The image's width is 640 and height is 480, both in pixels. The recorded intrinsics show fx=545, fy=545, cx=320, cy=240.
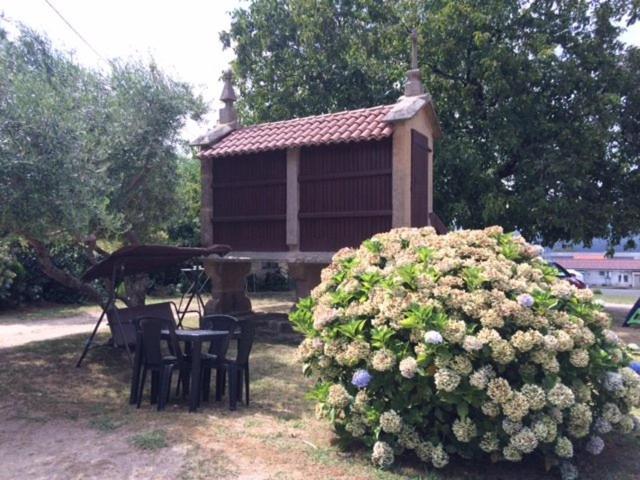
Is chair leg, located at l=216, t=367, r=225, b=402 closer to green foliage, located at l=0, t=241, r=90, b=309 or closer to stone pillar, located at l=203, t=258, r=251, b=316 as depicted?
stone pillar, located at l=203, t=258, r=251, b=316

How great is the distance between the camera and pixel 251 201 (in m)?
10.9

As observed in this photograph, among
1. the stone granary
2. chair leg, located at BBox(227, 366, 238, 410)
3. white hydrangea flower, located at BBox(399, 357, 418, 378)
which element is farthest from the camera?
the stone granary

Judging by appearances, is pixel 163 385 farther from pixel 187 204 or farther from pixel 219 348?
pixel 187 204

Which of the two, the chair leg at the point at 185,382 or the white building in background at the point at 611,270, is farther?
the white building in background at the point at 611,270

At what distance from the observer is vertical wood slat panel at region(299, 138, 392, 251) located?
9320 millimetres

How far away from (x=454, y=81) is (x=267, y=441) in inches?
494

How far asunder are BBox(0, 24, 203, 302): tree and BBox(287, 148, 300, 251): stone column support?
6.24 ft

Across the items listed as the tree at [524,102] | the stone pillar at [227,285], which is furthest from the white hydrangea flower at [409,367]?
the tree at [524,102]

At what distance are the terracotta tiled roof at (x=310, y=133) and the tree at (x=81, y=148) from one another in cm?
137

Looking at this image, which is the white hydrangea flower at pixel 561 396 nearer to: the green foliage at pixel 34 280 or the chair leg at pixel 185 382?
the chair leg at pixel 185 382

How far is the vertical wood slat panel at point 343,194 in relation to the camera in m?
9.32

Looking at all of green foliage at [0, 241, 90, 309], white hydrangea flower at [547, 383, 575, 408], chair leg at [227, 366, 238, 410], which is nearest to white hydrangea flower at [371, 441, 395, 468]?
white hydrangea flower at [547, 383, 575, 408]

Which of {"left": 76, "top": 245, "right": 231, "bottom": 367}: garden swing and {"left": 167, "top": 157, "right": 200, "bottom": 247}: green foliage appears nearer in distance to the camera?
{"left": 76, "top": 245, "right": 231, "bottom": 367}: garden swing

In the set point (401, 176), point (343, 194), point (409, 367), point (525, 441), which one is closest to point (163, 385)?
point (409, 367)
